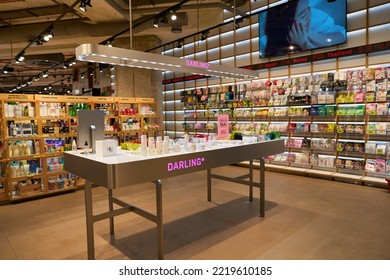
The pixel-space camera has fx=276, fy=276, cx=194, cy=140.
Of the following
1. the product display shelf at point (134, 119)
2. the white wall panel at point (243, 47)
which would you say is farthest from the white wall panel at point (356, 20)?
the product display shelf at point (134, 119)

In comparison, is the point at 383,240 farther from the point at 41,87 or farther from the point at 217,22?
the point at 41,87

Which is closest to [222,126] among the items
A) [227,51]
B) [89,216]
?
[89,216]

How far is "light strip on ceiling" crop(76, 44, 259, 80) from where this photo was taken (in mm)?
2830

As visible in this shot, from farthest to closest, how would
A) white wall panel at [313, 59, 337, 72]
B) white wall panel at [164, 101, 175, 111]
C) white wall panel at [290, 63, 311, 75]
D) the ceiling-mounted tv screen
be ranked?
white wall panel at [164, 101, 175, 111] < white wall panel at [290, 63, 311, 75] < white wall panel at [313, 59, 337, 72] < the ceiling-mounted tv screen

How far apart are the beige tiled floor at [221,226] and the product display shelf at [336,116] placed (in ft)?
2.39

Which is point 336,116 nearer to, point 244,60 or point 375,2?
point 375,2

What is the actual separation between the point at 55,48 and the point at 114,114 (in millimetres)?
6127

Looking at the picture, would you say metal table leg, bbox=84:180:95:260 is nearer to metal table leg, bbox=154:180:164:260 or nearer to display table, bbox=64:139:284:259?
display table, bbox=64:139:284:259

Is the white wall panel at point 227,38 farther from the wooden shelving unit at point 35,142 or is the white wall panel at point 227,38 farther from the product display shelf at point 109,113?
the wooden shelving unit at point 35,142

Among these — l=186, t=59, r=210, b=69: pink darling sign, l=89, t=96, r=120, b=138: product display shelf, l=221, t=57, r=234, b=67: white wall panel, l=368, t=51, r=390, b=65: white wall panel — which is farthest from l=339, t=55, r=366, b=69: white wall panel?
l=89, t=96, r=120, b=138: product display shelf

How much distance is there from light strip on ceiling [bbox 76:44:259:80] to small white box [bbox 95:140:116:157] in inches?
35.4

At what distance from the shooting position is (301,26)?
6566 millimetres

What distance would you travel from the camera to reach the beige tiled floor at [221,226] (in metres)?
3.04

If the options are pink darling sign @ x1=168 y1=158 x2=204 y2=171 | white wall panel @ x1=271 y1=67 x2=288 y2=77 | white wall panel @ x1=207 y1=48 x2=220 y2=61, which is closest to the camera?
pink darling sign @ x1=168 y1=158 x2=204 y2=171
